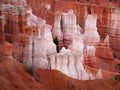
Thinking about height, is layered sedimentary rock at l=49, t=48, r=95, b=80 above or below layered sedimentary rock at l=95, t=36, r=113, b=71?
above

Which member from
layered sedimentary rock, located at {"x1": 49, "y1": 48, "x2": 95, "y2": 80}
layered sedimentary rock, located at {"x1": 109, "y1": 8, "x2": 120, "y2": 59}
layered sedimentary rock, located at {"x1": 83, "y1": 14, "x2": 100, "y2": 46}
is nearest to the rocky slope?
layered sedimentary rock, located at {"x1": 49, "y1": 48, "x2": 95, "y2": 80}

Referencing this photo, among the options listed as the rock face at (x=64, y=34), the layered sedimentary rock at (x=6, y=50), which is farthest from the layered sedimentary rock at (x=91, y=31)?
the layered sedimentary rock at (x=6, y=50)

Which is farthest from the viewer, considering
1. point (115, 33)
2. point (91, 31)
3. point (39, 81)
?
point (115, 33)

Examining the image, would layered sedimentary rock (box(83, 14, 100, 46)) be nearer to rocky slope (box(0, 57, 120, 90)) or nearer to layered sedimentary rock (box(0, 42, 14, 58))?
rocky slope (box(0, 57, 120, 90))

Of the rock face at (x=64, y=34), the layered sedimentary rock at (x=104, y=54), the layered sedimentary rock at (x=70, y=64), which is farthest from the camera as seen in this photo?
the layered sedimentary rock at (x=104, y=54)

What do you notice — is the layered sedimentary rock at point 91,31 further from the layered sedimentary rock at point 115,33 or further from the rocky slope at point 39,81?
the rocky slope at point 39,81

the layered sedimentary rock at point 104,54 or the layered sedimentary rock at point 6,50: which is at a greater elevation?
the layered sedimentary rock at point 6,50

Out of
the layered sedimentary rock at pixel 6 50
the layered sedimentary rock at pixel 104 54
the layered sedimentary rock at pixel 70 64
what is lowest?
the layered sedimentary rock at pixel 104 54

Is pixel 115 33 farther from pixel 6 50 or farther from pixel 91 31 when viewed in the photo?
pixel 6 50

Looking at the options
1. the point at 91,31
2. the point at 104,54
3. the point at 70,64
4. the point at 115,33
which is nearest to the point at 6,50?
the point at 70,64

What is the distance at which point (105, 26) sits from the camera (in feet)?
136

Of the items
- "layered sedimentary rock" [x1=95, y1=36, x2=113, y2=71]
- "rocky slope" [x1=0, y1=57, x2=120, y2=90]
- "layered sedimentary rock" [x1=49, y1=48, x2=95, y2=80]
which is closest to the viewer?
"rocky slope" [x1=0, y1=57, x2=120, y2=90]

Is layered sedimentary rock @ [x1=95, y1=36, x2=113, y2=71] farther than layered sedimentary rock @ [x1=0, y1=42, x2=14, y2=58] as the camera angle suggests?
Yes

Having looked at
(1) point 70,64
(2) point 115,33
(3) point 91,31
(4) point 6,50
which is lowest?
(2) point 115,33
